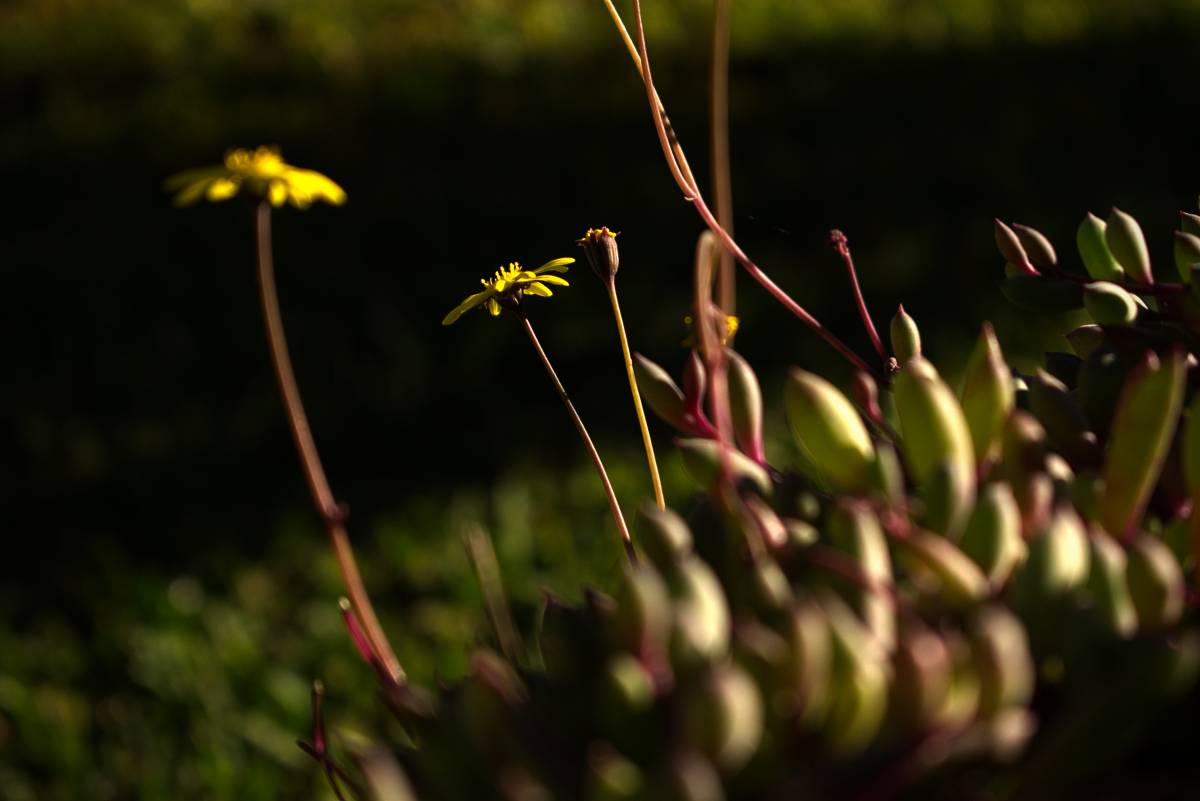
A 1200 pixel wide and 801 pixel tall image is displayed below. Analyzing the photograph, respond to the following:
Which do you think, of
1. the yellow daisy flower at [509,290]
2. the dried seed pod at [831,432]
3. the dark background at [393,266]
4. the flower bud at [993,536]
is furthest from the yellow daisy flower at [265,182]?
the dark background at [393,266]

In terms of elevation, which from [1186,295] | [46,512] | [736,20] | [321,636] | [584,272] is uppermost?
[736,20]

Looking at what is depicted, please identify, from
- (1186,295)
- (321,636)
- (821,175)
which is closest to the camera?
(1186,295)

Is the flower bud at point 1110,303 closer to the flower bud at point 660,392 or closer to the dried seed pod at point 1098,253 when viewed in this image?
the dried seed pod at point 1098,253

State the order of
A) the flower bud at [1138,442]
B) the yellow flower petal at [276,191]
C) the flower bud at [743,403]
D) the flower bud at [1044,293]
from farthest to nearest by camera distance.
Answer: the yellow flower petal at [276,191]
the flower bud at [1044,293]
the flower bud at [743,403]
the flower bud at [1138,442]

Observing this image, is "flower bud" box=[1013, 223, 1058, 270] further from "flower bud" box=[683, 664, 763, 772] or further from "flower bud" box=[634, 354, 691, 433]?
"flower bud" box=[683, 664, 763, 772]

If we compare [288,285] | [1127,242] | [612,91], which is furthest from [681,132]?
[1127,242]

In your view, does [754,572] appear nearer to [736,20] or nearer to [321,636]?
[321,636]

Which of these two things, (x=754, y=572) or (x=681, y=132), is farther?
(x=681, y=132)

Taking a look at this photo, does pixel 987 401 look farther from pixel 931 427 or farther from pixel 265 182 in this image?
pixel 265 182
